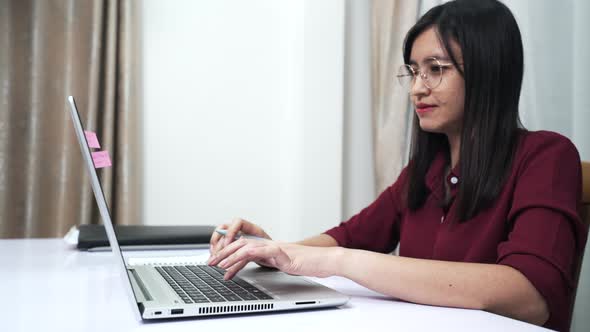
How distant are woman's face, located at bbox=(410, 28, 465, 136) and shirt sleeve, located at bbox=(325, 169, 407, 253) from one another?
240 mm

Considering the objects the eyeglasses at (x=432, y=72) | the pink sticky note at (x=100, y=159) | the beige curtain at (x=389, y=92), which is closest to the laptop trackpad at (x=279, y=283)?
the pink sticky note at (x=100, y=159)

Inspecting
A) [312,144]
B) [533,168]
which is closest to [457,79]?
[533,168]

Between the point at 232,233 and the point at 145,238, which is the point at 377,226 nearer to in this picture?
the point at 232,233

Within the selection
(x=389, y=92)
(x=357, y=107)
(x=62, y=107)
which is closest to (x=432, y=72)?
(x=389, y=92)

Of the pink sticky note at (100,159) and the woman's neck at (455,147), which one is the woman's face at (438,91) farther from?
the pink sticky note at (100,159)

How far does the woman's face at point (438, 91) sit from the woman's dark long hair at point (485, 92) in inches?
0.7

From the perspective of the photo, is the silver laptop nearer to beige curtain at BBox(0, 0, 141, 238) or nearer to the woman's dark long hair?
the woman's dark long hair

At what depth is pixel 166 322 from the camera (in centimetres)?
67

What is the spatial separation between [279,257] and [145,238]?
0.69 meters

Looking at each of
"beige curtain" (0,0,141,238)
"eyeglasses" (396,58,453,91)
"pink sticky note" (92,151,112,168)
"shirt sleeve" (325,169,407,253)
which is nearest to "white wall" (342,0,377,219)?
"beige curtain" (0,0,141,238)

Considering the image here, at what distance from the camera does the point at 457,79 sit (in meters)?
1.14

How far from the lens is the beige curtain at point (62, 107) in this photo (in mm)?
2352

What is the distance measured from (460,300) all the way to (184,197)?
6.57 ft

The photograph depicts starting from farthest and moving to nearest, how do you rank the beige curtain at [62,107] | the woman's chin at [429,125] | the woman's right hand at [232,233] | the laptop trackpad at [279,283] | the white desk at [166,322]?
the beige curtain at [62,107]
the woman's chin at [429,125]
the woman's right hand at [232,233]
the laptop trackpad at [279,283]
the white desk at [166,322]
